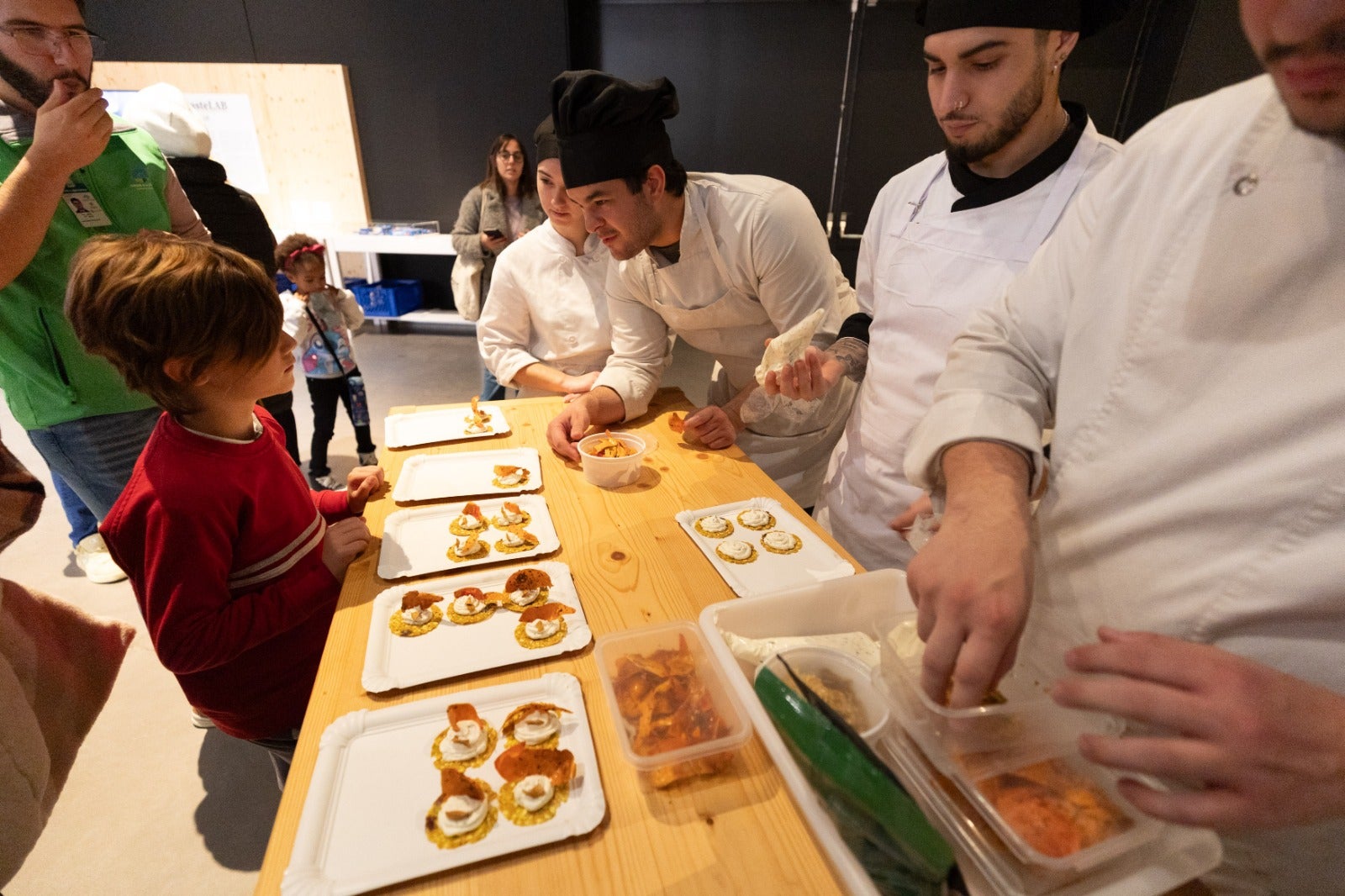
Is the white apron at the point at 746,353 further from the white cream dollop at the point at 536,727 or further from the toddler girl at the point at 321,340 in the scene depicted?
the toddler girl at the point at 321,340

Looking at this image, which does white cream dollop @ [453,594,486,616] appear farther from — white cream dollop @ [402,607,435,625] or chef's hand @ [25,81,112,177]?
chef's hand @ [25,81,112,177]

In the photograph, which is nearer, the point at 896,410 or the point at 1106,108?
the point at 896,410

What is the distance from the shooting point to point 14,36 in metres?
1.30

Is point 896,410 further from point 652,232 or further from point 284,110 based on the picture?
point 284,110

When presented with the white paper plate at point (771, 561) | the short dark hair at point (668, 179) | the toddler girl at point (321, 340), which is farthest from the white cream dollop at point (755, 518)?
the toddler girl at point (321, 340)

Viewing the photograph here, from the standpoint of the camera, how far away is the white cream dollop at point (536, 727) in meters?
0.74

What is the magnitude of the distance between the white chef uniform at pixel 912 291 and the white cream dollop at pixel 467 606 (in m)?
0.90

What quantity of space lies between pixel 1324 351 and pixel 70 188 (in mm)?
2274

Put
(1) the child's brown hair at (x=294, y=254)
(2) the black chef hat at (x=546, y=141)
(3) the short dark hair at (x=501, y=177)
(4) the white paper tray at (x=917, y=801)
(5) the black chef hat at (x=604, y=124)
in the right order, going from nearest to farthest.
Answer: (4) the white paper tray at (x=917, y=801) → (5) the black chef hat at (x=604, y=124) → (2) the black chef hat at (x=546, y=141) → (1) the child's brown hair at (x=294, y=254) → (3) the short dark hair at (x=501, y=177)

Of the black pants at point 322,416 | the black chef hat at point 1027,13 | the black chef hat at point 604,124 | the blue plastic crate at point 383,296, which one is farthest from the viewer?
the blue plastic crate at point 383,296

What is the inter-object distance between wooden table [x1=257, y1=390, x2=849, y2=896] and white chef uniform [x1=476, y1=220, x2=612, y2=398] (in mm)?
851

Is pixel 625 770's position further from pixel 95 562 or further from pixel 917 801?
pixel 95 562

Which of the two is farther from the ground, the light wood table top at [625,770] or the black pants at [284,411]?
the light wood table top at [625,770]

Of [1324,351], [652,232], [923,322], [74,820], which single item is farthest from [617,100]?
[74,820]
